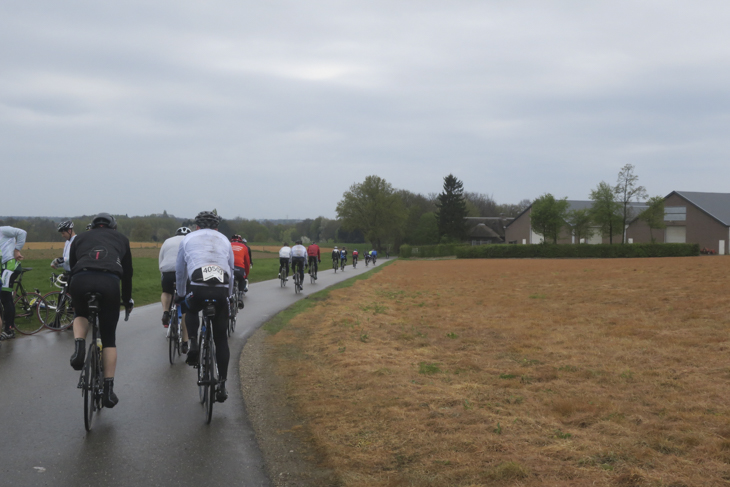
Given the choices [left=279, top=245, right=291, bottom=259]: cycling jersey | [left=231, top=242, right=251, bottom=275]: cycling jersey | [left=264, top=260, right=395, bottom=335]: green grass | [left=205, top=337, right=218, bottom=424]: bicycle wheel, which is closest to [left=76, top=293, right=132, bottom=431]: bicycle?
[left=205, top=337, right=218, bottom=424]: bicycle wheel

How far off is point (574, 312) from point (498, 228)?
3966 inches

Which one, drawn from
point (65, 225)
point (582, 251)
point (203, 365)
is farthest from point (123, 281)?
point (582, 251)

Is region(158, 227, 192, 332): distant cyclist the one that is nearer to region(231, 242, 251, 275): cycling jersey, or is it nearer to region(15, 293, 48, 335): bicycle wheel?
region(231, 242, 251, 275): cycling jersey

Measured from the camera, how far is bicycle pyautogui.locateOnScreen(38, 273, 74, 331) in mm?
10156

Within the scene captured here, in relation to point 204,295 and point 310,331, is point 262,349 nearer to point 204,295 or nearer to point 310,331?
point 310,331

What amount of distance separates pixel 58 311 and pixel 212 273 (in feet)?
21.6

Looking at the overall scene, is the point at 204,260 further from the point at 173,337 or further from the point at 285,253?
the point at 285,253

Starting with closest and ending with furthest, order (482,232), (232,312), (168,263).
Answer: (168,263) < (232,312) < (482,232)

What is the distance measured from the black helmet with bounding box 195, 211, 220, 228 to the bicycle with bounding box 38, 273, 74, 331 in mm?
5789

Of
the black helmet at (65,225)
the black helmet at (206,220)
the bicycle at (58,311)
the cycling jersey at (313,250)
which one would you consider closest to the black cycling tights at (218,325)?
the black helmet at (206,220)

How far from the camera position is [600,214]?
238 feet

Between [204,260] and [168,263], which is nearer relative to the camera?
[204,260]

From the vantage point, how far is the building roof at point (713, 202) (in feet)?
245

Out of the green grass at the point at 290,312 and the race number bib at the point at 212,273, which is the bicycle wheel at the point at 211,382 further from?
the green grass at the point at 290,312
